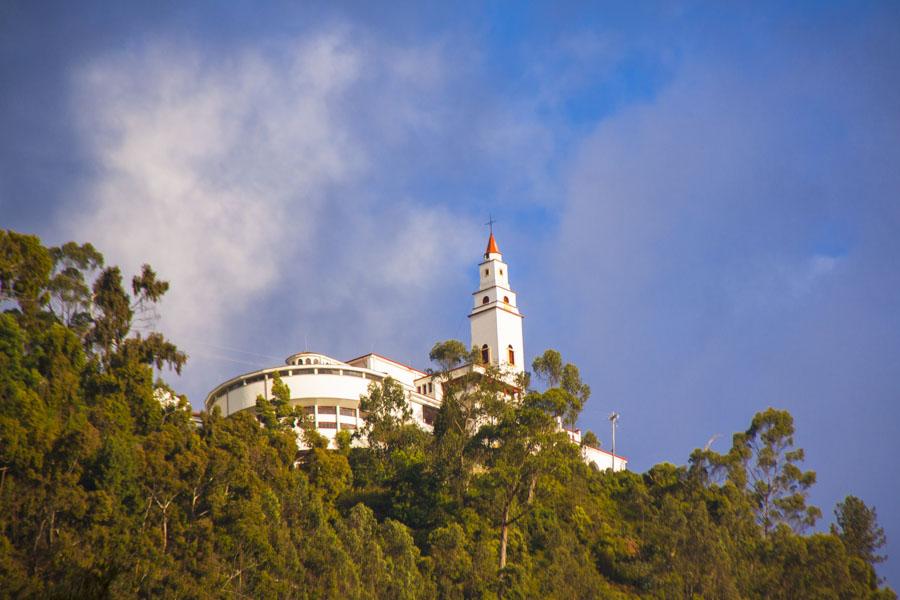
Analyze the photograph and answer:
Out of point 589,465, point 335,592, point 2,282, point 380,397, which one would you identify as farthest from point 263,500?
point 589,465

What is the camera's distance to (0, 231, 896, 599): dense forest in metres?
40.8

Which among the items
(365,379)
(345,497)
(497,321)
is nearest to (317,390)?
(365,379)

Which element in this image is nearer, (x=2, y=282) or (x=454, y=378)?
(x=2, y=282)

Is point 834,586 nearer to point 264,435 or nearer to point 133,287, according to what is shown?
point 264,435

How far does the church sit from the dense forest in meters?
2.28

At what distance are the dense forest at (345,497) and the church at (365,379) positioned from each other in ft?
7.48

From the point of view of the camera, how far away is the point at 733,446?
247ft

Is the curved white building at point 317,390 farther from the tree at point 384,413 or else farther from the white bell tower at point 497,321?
the white bell tower at point 497,321

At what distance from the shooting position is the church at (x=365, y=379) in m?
65.6

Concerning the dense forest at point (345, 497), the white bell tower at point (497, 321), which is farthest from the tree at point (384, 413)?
the white bell tower at point (497, 321)

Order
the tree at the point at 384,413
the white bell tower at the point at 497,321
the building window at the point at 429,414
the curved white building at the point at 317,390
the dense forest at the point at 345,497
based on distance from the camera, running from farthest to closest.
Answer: the white bell tower at the point at 497,321, the building window at the point at 429,414, the curved white building at the point at 317,390, the tree at the point at 384,413, the dense forest at the point at 345,497

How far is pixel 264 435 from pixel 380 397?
13786 mm

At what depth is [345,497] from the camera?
186 feet

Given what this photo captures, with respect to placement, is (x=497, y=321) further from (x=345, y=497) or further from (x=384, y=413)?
(x=345, y=497)
